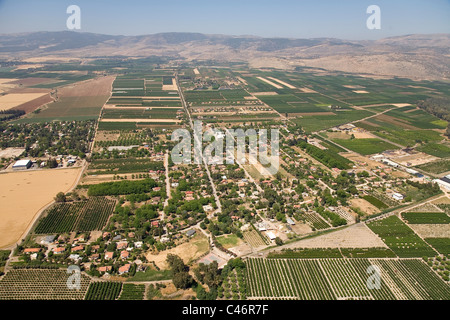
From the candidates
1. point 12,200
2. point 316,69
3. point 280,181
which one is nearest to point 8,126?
point 12,200

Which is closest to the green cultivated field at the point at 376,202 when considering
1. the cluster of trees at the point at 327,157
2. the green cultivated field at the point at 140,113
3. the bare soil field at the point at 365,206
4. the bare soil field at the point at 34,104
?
the bare soil field at the point at 365,206

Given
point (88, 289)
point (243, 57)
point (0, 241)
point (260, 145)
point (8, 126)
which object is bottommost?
point (88, 289)

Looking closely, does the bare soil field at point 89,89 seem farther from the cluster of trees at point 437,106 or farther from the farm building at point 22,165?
the cluster of trees at point 437,106

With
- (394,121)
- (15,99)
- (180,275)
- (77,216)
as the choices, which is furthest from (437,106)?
(15,99)

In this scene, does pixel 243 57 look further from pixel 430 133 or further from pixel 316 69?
pixel 430 133

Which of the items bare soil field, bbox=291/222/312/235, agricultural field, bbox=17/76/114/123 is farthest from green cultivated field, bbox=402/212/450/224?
agricultural field, bbox=17/76/114/123

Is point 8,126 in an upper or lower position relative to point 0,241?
upper
